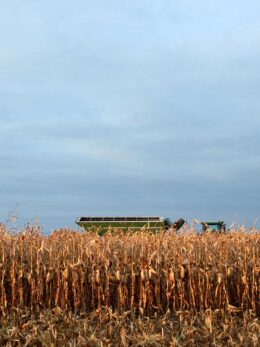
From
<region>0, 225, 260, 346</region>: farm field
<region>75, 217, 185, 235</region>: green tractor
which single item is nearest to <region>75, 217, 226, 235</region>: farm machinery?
<region>75, 217, 185, 235</region>: green tractor

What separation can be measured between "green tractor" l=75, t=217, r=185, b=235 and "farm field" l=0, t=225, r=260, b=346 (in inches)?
274

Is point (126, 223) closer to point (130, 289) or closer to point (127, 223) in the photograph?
point (127, 223)

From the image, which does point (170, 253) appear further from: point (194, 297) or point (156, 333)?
point (156, 333)

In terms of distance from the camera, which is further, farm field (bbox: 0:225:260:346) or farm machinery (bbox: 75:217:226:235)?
farm machinery (bbox: 75:217:226:235)

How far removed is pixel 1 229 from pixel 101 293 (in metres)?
2.60

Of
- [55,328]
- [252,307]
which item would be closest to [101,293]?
[55,328]

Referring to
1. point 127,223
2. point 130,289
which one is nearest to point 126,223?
point 127,223

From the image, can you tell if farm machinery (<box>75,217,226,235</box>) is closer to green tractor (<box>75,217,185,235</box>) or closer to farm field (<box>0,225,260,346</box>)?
green tractor (<box>75,217,185,235</box>)

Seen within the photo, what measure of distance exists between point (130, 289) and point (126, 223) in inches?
314

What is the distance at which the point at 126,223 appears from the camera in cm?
1692

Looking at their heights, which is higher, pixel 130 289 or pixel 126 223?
pixel 126 223

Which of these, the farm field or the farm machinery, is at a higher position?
the farm machinery

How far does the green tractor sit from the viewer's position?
16.6 meters

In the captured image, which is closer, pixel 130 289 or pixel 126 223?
pixel 130 289
